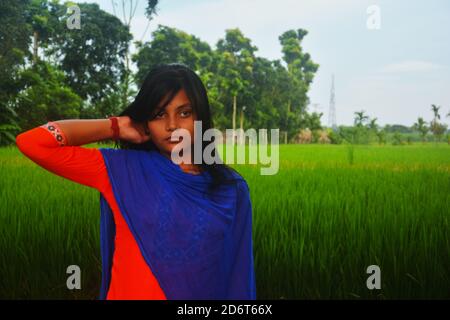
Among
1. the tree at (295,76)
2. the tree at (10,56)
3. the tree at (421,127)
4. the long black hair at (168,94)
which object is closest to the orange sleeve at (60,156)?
the long black hair at (168,94)

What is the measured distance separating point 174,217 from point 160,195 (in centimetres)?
7

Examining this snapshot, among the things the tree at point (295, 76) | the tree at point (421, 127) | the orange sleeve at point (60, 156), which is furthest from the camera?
the tree at point (421, 127)

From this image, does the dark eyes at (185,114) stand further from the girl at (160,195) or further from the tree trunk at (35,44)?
the tree trunk at (35,44)

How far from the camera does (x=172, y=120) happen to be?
100 cm

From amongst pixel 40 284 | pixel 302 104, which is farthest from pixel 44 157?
pixel 302 104

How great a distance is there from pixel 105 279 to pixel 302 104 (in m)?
9.81

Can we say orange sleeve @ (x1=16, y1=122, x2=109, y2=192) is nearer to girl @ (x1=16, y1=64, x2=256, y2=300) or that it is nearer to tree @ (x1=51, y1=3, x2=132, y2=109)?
girl @ (x1=16, y1=64, x2=256, y2=300)

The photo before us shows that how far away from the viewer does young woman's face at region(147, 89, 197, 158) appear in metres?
1.00

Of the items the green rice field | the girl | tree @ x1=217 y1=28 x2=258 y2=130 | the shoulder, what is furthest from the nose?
tree @ x1=217 y1=28 x2=258 y2=130

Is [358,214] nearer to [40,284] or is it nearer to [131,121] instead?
[131,121]

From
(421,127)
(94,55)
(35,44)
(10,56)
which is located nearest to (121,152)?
(94,55)

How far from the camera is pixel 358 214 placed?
197 centimetres

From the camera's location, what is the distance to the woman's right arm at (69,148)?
91 centimetres

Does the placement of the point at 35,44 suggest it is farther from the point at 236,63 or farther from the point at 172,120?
the point at 172,120
